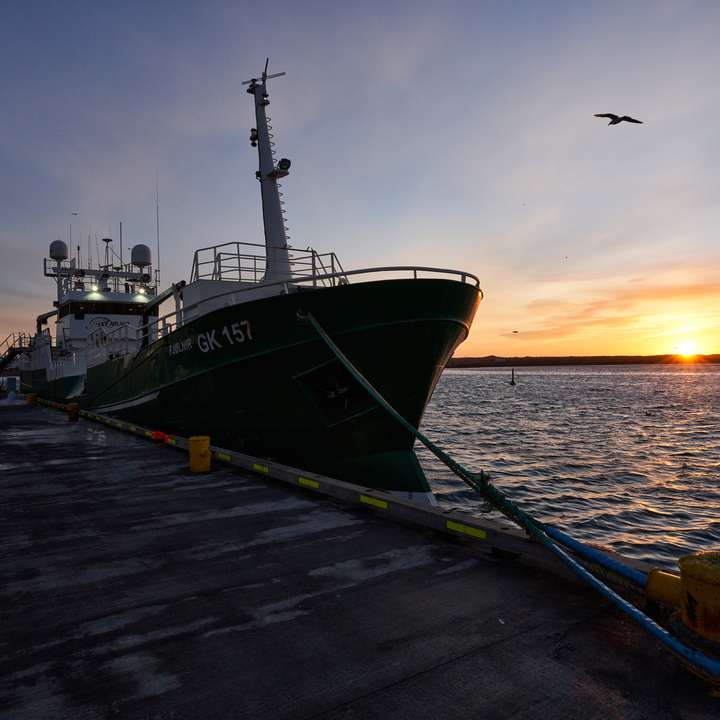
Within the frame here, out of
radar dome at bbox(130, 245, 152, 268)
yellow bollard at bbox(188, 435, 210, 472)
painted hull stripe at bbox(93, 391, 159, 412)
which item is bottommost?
yellow bollard at bbox(188, 435, 210, 472)

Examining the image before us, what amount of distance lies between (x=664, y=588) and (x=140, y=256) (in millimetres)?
28570

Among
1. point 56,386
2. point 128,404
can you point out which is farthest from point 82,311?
point 128,404

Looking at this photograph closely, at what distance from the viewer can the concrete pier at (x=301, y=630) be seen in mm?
2732

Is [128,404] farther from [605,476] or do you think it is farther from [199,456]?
[605,476]

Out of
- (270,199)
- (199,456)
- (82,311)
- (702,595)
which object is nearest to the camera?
(702,595)

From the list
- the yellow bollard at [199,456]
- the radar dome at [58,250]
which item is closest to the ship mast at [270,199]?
the yellow bollard at [199,456]

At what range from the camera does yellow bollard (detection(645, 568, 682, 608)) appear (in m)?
3.38

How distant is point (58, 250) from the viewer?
2898 centimetres

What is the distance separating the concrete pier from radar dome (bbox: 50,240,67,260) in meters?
27.2

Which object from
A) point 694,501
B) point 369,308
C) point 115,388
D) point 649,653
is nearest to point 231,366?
point 369,308

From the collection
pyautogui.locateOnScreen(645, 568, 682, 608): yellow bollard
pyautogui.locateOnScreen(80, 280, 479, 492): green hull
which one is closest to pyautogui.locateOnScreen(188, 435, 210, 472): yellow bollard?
pyautogui.locateOnScreen(80, 280, 479, 492): green hull

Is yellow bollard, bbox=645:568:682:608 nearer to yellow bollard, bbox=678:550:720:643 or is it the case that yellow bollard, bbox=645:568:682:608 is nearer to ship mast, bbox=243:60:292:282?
yellow bollard, bbox=678:550:720:643

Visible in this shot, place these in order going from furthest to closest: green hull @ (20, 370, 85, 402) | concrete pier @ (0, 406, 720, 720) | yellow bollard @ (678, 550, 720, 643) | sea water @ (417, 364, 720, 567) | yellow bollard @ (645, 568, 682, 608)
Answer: green hull @ (20, 370, 85, 402) → sea water @ (417, 364, 720, 567) → yellow bollard @ (645, 568, 682, 608) → yellow bollard @ (678, 550, 720, 643) → concrete pier @ (0, 406, 720, 720)

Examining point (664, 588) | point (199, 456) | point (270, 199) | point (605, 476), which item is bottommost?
point (605, 476)
